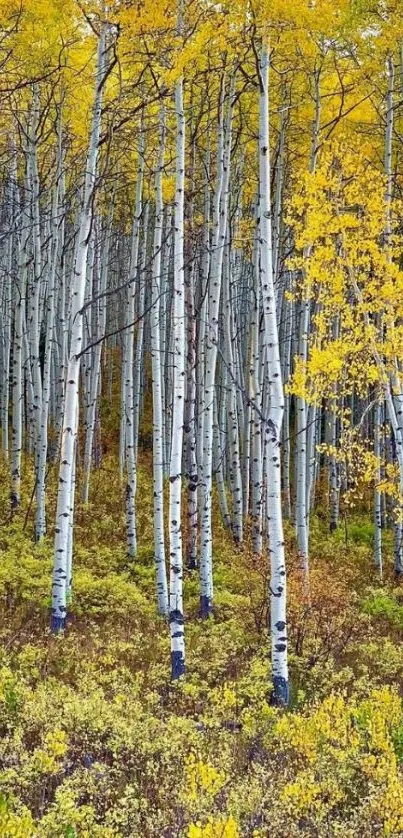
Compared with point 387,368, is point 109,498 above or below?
below

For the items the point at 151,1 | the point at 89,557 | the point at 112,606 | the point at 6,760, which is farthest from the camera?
the point at 89,557

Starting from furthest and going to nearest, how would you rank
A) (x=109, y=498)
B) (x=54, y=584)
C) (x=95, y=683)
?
(x=109, y=498) < (x=54, y=584) < (x=95, y=683)

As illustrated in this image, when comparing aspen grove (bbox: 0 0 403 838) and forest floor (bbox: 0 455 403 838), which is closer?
forest floor (bbox: 0 455 403 838)

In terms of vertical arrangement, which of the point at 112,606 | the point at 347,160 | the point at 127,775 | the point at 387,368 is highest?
the point at 347,160

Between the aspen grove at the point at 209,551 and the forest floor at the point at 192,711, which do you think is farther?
the aspen grove at the point at 209,551

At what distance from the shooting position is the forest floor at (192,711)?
4.91m

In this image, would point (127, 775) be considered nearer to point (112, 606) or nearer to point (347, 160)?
point (112, 606)

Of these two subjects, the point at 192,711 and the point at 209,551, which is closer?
the point at 192,711

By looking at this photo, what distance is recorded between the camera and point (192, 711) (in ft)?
23.9

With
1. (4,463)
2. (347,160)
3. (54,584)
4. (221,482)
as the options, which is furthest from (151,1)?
(4,463)

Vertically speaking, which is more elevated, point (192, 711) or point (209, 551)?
point (209, 551)

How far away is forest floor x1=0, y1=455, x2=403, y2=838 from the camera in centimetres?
491

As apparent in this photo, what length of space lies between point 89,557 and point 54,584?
3550 mm

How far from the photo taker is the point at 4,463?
17500 mm
